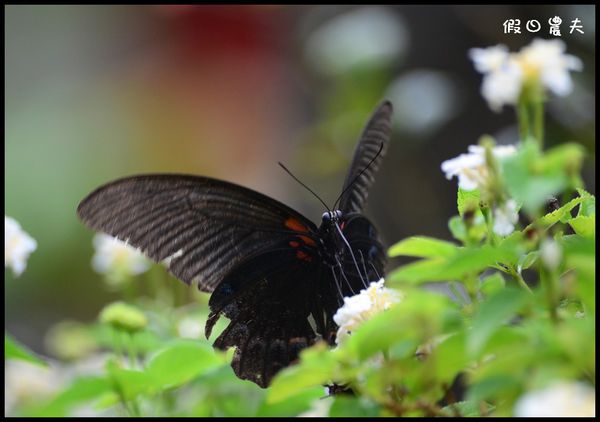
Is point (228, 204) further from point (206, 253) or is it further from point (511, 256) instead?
point (511, 256)

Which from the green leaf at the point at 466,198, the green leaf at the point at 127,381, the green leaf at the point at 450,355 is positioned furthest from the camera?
the green leaf at the point at 127,381

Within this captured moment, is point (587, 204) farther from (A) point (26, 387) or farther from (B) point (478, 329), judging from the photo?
(A) point (26, 387)

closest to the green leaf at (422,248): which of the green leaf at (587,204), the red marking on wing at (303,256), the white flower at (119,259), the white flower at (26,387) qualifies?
the green leaf at (587,204)

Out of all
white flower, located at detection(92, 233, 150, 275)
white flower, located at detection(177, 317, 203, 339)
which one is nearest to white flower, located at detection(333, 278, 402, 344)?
white flower, located at detection(177, 317, 203, 339)

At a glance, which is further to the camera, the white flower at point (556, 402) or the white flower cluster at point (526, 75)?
the white flower cluster at point (526, 75)

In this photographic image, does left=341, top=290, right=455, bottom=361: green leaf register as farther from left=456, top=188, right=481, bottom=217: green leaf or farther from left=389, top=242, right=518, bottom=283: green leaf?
left=456, top=188, right=481, bottom=217: green leaf

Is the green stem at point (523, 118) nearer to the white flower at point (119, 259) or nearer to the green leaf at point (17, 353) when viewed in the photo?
the green leaf at point (17, 353)
